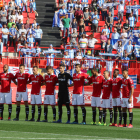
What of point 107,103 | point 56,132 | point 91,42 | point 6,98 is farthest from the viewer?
point 91,42

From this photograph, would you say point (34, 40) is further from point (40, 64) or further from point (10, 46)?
point (40, 64)

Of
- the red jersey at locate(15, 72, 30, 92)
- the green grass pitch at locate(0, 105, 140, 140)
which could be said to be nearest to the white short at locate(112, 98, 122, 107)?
the green grass pitch at locate(0, 105, 140, 140)

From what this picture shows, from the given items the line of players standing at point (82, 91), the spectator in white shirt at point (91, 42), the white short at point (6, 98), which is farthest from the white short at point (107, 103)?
the spectator in white shirt at point (91, 42)

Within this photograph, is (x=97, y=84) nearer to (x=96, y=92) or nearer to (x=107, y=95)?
(x=96, y=92)

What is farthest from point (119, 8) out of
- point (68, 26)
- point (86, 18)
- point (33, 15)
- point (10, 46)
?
point (10, 46)

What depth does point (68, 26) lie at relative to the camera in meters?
28.3

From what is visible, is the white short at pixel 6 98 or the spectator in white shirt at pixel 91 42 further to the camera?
the spectator in white shirt at pixel 91 42

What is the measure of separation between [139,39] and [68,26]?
508 centimetres

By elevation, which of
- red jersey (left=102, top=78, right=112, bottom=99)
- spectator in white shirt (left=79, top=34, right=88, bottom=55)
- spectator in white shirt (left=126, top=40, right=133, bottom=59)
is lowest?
red jersey (left=102, top=78, right=112, bottom=99)

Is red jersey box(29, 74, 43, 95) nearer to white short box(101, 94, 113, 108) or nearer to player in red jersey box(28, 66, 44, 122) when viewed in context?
player in red jersey box(28, 66, 44, 122)

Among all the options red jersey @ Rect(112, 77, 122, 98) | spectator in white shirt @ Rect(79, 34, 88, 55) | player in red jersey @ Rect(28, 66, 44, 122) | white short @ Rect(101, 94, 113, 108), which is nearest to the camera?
red jersey @ Rect(112, 77, 122, 98)

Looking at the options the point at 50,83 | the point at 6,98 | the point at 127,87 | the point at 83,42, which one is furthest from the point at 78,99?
the point at 83,42

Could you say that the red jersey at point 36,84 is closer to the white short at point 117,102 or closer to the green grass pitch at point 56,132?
the green grass pitch at point 56,132

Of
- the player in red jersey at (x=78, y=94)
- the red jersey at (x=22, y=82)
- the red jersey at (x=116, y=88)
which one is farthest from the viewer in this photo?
the red jersey at (x=22, y=82)
